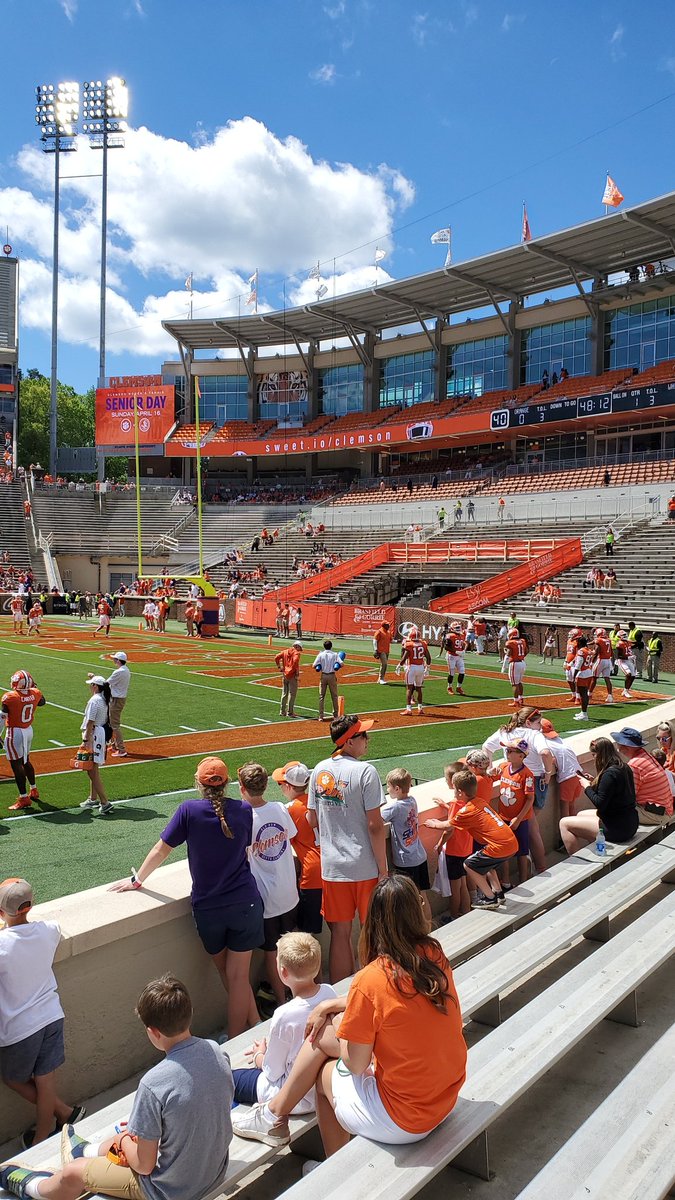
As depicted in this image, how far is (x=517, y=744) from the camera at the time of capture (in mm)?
6820

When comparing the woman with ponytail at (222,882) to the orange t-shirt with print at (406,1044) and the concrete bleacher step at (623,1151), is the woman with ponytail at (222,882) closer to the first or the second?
the orange t-shirt with print at (406,1044)

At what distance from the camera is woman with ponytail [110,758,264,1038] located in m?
4.48

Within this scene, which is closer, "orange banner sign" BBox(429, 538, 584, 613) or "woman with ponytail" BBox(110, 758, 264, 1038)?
"woman with ponytail" BBox(110, 758, 264, 1038)

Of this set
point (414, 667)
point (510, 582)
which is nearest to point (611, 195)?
point (510, 582)

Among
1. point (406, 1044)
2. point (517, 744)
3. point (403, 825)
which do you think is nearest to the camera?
point (406, 1044)

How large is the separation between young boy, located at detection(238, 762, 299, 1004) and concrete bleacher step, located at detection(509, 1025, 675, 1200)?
1994 mm

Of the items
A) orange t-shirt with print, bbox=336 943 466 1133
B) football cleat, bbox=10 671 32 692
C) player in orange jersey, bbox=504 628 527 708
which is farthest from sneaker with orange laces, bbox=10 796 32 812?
player in orange jersey, bbox=504 628 527 708

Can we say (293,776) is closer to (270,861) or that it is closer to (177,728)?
(270,861)

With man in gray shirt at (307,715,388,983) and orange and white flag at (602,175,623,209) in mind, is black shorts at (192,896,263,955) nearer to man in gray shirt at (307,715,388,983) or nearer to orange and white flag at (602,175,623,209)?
man in gray shirt at (307,715,388,983)

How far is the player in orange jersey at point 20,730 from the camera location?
9922 millimetres

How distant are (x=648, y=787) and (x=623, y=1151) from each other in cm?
438

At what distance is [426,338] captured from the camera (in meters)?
58.4

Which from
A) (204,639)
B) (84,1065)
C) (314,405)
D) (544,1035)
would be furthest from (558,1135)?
(314,405)

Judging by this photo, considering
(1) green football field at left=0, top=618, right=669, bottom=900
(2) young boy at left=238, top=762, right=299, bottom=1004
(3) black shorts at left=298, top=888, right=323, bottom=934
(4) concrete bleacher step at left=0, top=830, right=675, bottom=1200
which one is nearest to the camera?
(4) concrete bleacher step at left=0, top=830, right=675, bottom=1200
